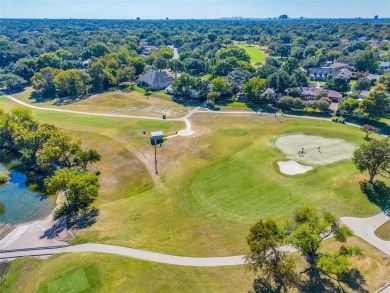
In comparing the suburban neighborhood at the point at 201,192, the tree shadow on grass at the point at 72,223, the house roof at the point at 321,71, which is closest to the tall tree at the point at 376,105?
the suburban neighborhood at the point at 201,192

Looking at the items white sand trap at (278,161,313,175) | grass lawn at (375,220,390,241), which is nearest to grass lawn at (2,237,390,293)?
grass lawn at (375,220,390,241)

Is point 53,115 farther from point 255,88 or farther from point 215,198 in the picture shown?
point 215,198

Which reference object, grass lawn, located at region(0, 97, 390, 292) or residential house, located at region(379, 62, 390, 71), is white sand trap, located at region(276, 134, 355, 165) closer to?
grass lawn, located at region(0, 97, 390, 292)

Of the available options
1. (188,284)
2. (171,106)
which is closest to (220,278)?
(188,284)

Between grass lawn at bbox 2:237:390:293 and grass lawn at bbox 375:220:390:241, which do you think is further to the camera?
grass lawn at bbox 375:220:390:241

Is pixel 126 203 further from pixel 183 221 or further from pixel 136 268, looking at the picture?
pixel 136 268

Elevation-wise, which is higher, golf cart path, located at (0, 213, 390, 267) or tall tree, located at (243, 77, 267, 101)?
tall tree, located at (243, 77, 267, 101)

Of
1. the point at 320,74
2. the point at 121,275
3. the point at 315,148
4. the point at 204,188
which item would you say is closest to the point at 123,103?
the point at 204,188
